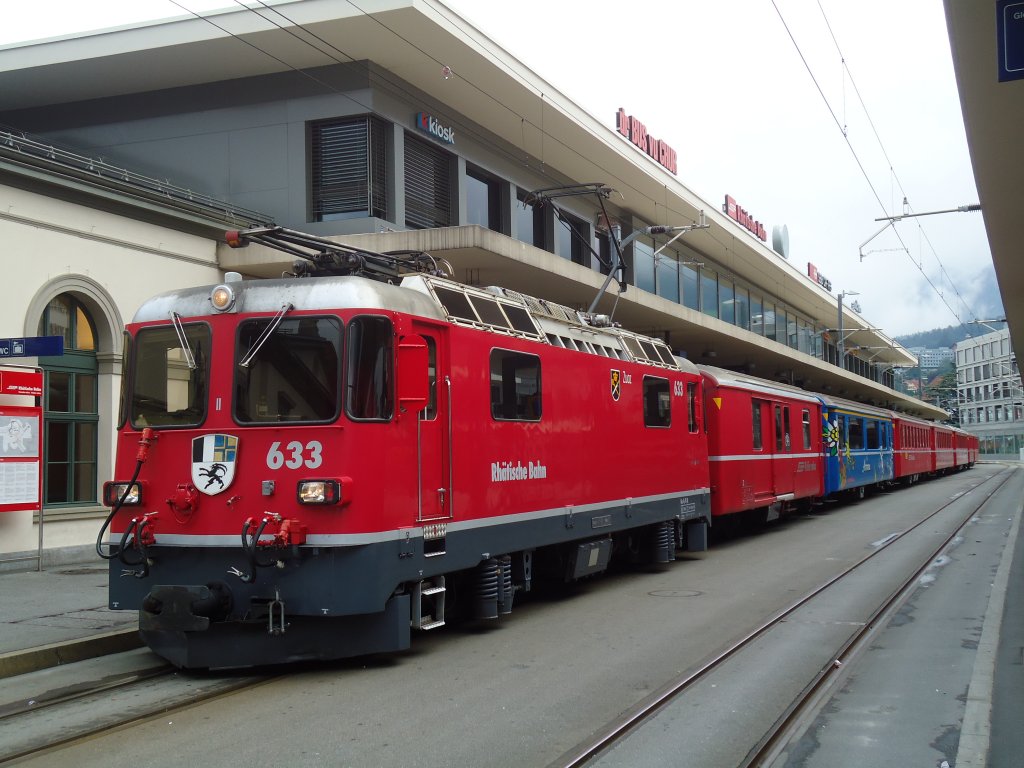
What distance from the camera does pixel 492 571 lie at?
936 cm

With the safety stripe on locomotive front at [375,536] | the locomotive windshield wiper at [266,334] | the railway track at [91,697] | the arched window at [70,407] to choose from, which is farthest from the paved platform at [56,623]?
the locomotive windshield wiper at [266,334]

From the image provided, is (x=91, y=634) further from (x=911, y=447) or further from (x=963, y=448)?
(x=963, y=448)

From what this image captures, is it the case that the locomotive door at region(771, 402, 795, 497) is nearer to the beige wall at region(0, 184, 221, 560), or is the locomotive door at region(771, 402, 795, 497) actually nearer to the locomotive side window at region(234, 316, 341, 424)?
the beige wall at region(0, 184, 221, 560)

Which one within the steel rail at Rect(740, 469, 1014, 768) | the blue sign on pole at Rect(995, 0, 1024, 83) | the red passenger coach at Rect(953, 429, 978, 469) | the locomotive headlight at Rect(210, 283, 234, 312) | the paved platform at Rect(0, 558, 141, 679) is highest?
the blue sign on pole at Rect(995, 0, 1024, 83)

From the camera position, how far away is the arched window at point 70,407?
565 inches

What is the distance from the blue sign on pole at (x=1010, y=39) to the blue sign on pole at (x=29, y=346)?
942 centimetres

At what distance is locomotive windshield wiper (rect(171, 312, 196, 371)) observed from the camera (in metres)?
8.09

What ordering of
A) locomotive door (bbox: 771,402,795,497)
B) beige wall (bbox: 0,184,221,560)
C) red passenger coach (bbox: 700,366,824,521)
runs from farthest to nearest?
locomotive door (bbox: 771,402,795,497)
red passenger coach (bbox: 700,366,824,521)
beige wall (bbox: 0,184,221,560)

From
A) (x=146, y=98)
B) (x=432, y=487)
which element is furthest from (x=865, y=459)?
(x=432, y=487)

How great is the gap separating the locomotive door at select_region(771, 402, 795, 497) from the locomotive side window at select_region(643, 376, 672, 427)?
247 inches

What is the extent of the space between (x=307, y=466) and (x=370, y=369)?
0.92 meters

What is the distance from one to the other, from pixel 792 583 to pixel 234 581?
7.88 meters

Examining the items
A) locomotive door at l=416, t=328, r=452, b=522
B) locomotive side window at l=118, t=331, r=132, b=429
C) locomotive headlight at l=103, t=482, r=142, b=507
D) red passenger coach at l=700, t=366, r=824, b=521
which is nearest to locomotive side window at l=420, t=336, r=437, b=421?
locomotive door at l=416, t=328, r=452, b=522

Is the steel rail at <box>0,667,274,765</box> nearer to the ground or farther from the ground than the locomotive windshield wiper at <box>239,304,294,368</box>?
nearer to the ground
